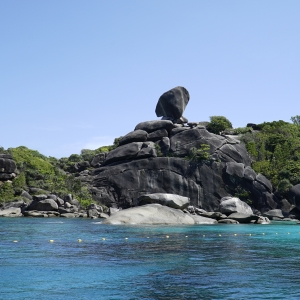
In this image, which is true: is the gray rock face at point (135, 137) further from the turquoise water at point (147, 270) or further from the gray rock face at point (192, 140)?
the turquoise water at point (147, 270)

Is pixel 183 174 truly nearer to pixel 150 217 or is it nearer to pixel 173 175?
pixel 173 175

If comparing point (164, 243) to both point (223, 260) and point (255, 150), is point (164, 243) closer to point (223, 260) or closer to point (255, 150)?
point (223, 260)

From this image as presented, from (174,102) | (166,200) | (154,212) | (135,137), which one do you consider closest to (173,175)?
(135,137)

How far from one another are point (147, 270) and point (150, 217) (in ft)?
92.8

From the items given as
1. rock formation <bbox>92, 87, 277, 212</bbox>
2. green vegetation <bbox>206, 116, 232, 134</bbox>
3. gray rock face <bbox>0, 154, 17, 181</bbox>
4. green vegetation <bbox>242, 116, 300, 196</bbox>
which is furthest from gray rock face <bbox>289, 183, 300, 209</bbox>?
gray rock face <bbox>0, 154, 17, 181</bbox>

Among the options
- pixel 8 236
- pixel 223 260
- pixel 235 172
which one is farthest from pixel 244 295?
pixel 235 172

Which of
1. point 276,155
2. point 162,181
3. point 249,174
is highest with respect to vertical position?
point 276,155

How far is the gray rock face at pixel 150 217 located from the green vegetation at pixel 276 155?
36.4 metres

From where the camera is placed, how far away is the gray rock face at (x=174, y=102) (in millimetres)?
96438

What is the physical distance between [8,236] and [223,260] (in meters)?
16.9

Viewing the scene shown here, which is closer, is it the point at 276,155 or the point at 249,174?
the point at 249,174

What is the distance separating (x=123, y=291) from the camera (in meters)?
14.5

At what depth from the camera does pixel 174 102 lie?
316 ft

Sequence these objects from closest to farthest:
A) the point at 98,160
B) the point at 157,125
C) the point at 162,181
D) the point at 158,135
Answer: the point at 162,181 < the point at 158,135 < the point at 157,125 < the point at 98,160
